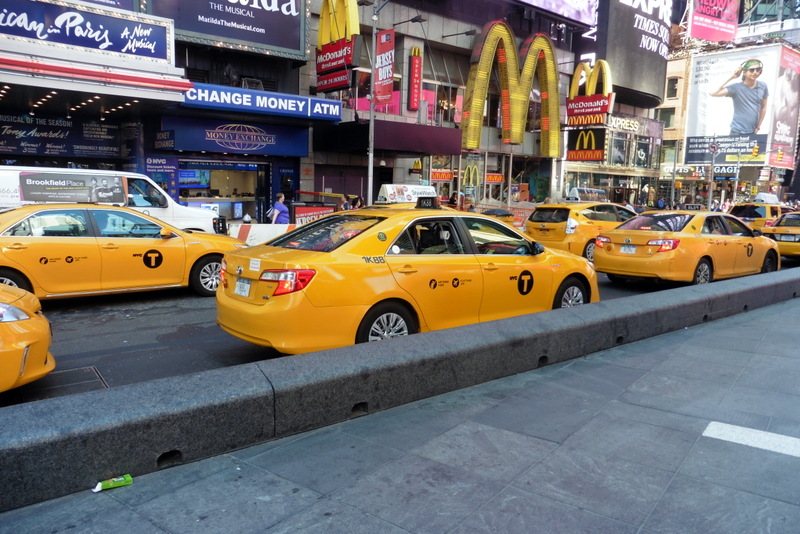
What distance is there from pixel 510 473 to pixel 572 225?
11.9 metres

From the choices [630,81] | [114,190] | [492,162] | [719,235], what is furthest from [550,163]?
[114,190]

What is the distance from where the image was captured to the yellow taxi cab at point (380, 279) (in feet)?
18.4

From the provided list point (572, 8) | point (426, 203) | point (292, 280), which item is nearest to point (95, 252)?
point (292, 280)

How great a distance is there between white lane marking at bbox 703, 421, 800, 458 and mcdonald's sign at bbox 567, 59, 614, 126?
31.5 metres

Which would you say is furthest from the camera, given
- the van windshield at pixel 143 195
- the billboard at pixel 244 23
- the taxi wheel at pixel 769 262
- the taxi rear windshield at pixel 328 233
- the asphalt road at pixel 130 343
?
the billboard at pixel 244 23

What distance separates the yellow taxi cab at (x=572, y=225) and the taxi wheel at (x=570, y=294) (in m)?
6.73

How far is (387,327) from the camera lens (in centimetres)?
611

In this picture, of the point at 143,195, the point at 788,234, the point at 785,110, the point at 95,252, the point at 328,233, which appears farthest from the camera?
the point at 785,110

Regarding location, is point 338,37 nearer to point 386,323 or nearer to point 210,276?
point 210,276

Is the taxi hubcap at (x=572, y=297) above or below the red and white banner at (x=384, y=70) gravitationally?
below

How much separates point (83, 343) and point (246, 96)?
508 inches

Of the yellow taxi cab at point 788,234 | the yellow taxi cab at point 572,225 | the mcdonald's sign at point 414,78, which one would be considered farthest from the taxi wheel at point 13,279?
the mcdonald's sign at point 414,78

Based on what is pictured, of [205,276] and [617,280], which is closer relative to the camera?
[205,276]

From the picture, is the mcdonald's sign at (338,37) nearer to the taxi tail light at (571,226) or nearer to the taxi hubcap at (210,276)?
the taxi tail light at (571,226)
